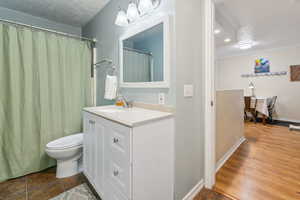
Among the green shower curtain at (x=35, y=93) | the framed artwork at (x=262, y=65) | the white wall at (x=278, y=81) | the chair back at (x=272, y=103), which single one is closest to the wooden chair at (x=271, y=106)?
the chair back at (x=272, y=103)

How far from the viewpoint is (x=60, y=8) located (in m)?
2.07

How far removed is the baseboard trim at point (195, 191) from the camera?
4.29ft

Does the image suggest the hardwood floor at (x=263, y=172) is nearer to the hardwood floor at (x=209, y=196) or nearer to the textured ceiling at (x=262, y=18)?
the hardwood floor at (x=209, y=196)

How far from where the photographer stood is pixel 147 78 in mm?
1434

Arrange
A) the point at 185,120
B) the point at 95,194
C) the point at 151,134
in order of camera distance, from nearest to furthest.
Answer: the point at 151,134 → the point at 185,120 → the point at 95,194

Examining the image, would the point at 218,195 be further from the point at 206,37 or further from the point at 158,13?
the point at 158,13

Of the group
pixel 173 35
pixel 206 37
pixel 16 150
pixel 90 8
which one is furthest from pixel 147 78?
pixel 16 150

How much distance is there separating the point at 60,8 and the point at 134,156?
8.15 ft

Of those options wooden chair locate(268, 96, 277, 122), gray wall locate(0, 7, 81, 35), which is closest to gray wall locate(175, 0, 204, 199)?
gray wall locate(0, 7, 81, 35)

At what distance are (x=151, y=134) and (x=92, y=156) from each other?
2.65 feet

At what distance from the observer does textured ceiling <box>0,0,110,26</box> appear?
1939mm

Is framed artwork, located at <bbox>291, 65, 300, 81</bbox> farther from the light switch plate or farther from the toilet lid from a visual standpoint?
the toilet lid

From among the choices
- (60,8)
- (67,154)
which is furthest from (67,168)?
(60,8)

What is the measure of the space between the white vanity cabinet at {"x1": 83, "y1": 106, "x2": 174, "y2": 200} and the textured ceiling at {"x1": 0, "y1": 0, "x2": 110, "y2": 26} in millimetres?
1732
